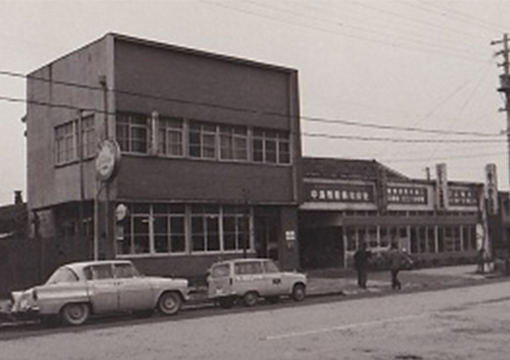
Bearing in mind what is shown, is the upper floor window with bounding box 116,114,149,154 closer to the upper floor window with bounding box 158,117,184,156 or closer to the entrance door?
the upper floor window with bounding box 158,117,184,156

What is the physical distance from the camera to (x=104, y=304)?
60.8 feet

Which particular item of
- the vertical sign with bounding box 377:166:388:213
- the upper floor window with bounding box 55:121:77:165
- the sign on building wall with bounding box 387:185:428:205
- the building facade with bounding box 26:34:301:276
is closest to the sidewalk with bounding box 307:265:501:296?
the building facade with bounding box 26:34:301:276

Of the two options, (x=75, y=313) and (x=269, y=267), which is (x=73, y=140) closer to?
(x=269, y=267)

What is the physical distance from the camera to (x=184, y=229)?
29906 millimetres

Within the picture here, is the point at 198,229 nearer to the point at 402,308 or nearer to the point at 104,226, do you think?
the point at 104,226

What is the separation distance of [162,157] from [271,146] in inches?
248

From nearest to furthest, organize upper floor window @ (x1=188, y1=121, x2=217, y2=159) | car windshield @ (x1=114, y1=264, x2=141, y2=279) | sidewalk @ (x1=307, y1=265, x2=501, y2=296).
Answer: car windshield @ (x1=114, y1=264, x2=141, y2=279) < sidewalk @ (x1=307, y1=265, x2=501, y2=296) < upper floor window @ (x1=188, y1=121, x2=217, y2=159)

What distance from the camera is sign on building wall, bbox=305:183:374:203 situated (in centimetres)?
3606

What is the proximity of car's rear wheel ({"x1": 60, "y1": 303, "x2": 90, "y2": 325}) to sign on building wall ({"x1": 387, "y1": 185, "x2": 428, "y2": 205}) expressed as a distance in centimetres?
2521

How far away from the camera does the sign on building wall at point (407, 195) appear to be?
135ft

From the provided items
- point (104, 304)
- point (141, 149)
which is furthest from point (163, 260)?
point (104, 304)

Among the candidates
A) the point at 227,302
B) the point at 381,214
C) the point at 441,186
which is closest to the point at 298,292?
the point at 227,302

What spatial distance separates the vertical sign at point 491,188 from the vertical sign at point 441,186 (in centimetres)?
245

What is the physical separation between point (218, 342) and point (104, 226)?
15.2 meters
